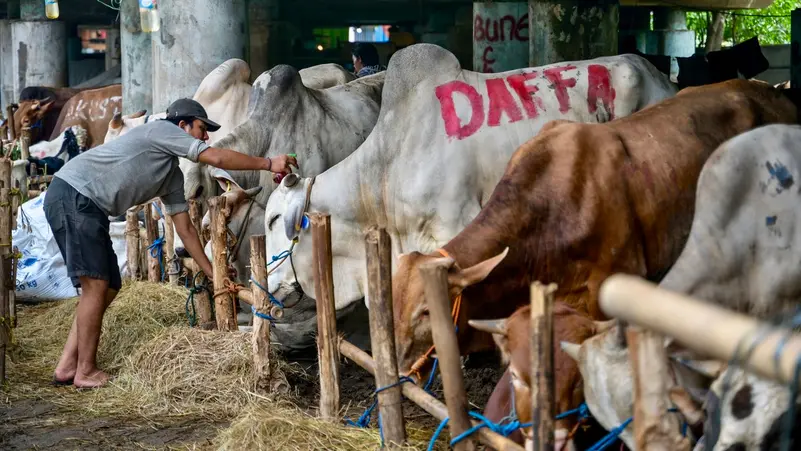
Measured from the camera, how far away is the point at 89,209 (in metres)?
6.07

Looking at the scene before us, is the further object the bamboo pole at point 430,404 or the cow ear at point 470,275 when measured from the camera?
the cow ear at point 470,275

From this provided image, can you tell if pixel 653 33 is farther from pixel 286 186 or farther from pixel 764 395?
pixel 764 395

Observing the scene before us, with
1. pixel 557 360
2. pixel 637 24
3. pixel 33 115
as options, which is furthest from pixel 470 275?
pixel 637 24

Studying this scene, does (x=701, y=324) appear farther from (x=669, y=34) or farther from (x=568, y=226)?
(x=669, y=34)

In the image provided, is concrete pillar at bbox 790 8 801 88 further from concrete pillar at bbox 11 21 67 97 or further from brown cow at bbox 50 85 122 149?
concrete pillar at bbox 11 21 67 97

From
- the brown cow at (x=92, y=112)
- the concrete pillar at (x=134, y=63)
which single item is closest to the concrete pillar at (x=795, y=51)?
A: the concrete pillar at (x=134, y=63)

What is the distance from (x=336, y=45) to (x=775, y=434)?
18.5 metres

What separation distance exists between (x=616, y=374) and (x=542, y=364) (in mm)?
253

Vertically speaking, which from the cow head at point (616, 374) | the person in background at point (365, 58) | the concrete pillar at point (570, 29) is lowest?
the cow head at point (616, 374)

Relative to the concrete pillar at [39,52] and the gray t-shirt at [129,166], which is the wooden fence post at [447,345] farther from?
the concrete pillar at [39,52]

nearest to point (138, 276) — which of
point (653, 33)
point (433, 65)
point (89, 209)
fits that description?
point (89, 209)

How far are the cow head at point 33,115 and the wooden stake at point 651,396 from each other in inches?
478

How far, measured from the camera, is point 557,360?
3.49 meters

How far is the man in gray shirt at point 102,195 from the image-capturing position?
598 cm
